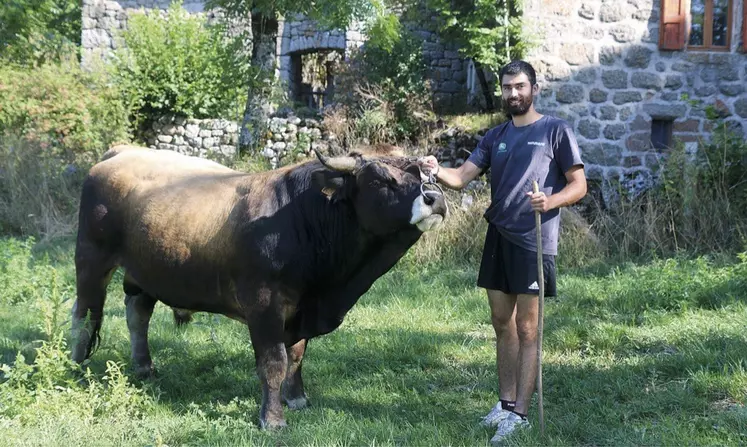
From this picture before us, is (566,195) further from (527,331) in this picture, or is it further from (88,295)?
(88,295)

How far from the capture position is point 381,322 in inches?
296

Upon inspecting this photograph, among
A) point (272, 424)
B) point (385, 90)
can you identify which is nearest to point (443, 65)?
point (385, 90)

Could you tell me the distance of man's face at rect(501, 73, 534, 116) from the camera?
4824 millimetres

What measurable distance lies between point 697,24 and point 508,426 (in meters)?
10.1

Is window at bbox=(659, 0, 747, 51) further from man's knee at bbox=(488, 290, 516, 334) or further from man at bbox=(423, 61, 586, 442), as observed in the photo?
man's knee at bbox=(488, 290, 516, 334)

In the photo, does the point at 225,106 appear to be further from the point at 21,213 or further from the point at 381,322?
the point at 381,322

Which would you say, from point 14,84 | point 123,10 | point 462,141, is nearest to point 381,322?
point 462,141

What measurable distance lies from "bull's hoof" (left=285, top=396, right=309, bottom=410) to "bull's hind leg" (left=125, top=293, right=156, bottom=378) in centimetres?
134

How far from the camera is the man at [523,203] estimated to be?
15.8 feet

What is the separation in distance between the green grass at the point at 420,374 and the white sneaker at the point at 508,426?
0.10 meters

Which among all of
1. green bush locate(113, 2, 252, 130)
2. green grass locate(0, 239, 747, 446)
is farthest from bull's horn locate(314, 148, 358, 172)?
green bush locate(113, 2, 252, 130)

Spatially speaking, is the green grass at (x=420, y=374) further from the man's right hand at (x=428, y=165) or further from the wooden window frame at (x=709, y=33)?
the wooden window frame at (x=709, y=33)

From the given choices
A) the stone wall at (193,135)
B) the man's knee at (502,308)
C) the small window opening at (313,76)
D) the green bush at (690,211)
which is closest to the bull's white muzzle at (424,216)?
the man's knee at (502,308)

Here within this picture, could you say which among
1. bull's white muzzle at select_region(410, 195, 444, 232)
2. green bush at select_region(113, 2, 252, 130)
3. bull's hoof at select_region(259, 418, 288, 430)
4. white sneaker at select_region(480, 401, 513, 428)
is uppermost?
green bush at select_region(113, 2, 252, 130)
